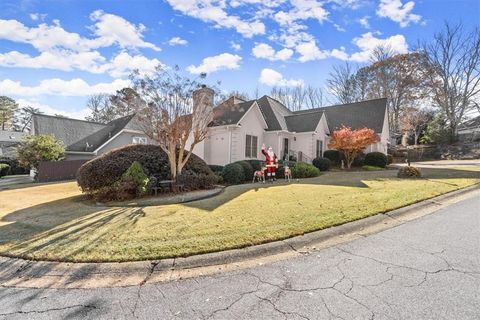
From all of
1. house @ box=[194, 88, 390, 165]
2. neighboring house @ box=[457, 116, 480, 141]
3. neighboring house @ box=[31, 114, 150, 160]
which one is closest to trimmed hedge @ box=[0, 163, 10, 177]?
neighboring house @ box=[31, 114, 150, 160]

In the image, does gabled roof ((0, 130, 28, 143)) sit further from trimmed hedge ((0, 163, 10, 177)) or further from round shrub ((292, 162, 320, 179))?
round shrub ((292, 162, 320, 179))

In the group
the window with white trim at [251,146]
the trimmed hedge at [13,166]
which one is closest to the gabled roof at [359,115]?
the window with white trim at [251,146]

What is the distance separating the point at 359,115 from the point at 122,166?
2342cm

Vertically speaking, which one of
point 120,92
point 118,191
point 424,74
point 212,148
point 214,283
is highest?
point 424,74

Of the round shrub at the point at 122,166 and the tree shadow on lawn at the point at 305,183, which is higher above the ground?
the round shrub at the point at 122,166

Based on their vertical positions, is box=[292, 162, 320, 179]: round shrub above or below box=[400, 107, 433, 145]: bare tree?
below

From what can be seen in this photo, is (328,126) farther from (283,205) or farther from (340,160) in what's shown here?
(283,205)

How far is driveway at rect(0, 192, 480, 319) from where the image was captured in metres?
2.76

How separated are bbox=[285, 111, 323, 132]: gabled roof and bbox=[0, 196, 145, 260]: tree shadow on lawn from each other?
1741 cm

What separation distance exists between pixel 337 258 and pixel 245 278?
163cm

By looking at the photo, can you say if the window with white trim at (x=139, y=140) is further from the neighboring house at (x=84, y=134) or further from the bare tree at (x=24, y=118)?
the bare tree at (x=24, y=118)

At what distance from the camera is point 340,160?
73.6ft

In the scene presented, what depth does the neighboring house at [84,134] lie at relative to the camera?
2406cm

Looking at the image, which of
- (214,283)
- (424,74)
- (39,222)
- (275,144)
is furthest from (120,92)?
(424,74)
